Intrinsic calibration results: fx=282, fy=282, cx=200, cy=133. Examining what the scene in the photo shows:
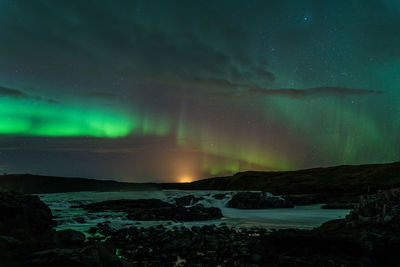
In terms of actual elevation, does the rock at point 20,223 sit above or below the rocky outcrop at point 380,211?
below

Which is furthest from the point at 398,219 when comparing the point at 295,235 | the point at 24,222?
the point at 24,222

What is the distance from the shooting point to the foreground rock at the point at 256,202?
2215 inches

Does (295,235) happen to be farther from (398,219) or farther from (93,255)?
(93,255)

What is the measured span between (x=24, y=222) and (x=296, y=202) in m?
60.6

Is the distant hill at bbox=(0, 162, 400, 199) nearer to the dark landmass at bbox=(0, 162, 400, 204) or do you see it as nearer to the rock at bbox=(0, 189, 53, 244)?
the dark landmass at bbox=(0, 162, 400, 204)

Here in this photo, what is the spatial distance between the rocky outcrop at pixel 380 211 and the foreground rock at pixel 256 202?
39312mm

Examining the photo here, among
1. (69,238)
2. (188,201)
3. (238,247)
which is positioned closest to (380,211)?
(238,247)

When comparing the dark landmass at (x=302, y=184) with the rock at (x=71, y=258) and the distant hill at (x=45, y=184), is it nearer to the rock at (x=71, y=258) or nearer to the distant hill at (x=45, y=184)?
the distant hill at (x=45, y=184)

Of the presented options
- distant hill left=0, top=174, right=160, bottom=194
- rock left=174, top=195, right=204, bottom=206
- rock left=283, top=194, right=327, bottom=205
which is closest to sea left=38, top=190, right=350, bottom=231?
rock left=174, top=195, right=204, bottom=206

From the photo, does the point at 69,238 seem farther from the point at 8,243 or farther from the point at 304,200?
the point at 304,200

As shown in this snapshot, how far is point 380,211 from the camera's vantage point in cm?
1588

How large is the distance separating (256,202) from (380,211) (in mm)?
42433

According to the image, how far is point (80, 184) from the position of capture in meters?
172

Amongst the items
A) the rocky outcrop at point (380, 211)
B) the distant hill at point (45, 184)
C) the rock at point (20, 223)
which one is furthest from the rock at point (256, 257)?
the distant hill at point (45, 184)
